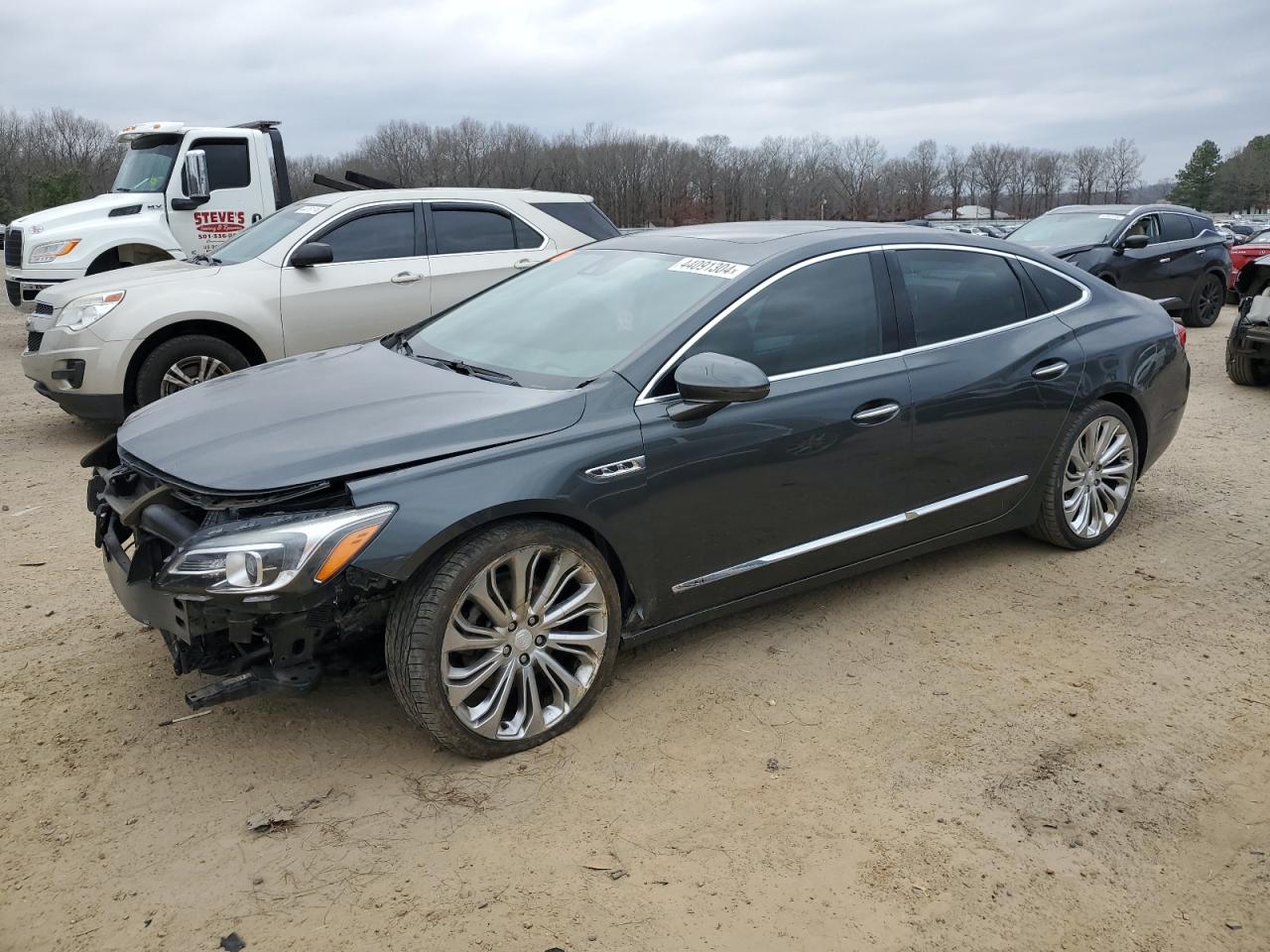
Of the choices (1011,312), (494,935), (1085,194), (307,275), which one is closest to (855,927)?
(494,935)

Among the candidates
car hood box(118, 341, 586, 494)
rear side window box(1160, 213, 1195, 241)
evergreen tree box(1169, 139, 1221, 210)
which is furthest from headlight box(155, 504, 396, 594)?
evergreen tree box(1169, 139, 1221, 210)

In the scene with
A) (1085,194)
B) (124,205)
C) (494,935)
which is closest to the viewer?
(494,935)

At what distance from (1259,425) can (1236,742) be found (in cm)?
547

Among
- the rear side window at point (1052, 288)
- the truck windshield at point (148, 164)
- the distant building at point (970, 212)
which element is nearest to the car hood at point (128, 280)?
the truck windshield at point (148, 164)

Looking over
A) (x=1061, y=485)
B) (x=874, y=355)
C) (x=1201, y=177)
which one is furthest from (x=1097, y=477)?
(x=1201, y=177)

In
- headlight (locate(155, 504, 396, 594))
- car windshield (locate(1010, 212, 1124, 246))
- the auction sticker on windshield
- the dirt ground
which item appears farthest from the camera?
car windshield (locate(1010, 212, 1124, 246))

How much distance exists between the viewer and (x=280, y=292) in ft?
24.4

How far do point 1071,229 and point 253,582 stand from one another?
13001 millimetres

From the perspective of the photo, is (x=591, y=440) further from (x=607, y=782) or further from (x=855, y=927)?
(x=855, y=927)

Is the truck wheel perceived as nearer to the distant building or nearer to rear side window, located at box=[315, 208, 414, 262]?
rear side window, located at box=[315, 208, 414, 262]

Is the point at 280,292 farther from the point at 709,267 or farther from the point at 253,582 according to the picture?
the point at 253,582

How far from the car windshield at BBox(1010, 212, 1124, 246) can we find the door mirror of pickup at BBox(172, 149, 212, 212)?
31.4ft

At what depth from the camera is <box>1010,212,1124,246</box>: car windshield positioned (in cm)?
1312

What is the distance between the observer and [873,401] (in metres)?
4.01
